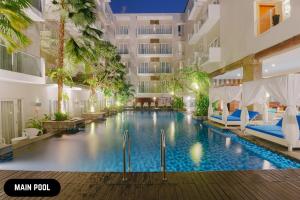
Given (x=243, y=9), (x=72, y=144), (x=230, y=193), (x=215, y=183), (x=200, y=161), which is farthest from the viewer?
(x=243, y=9)

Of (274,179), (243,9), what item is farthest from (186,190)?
(243,9)

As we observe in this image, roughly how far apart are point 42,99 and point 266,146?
13189 mm

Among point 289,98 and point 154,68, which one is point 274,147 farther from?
point 154,68

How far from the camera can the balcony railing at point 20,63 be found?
12.6 metres

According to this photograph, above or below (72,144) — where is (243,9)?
above

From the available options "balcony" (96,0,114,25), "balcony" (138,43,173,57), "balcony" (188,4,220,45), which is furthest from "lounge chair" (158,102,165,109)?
"balcony" (188,4,220,45)

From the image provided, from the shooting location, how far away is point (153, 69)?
4991 centimetres

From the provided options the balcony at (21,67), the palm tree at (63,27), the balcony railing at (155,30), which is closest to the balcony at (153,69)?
the balcony railing at (155,30)

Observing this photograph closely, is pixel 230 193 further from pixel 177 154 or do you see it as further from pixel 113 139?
pixel 113 139

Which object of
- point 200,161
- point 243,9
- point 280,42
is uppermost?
point 243,9

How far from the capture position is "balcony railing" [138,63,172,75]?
4962 cm

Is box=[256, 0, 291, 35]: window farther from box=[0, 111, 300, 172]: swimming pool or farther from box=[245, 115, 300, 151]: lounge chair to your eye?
box=[0, 111, 300, 172]: swimming pool

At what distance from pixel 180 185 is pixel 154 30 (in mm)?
45658

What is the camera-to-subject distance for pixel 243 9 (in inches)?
677
